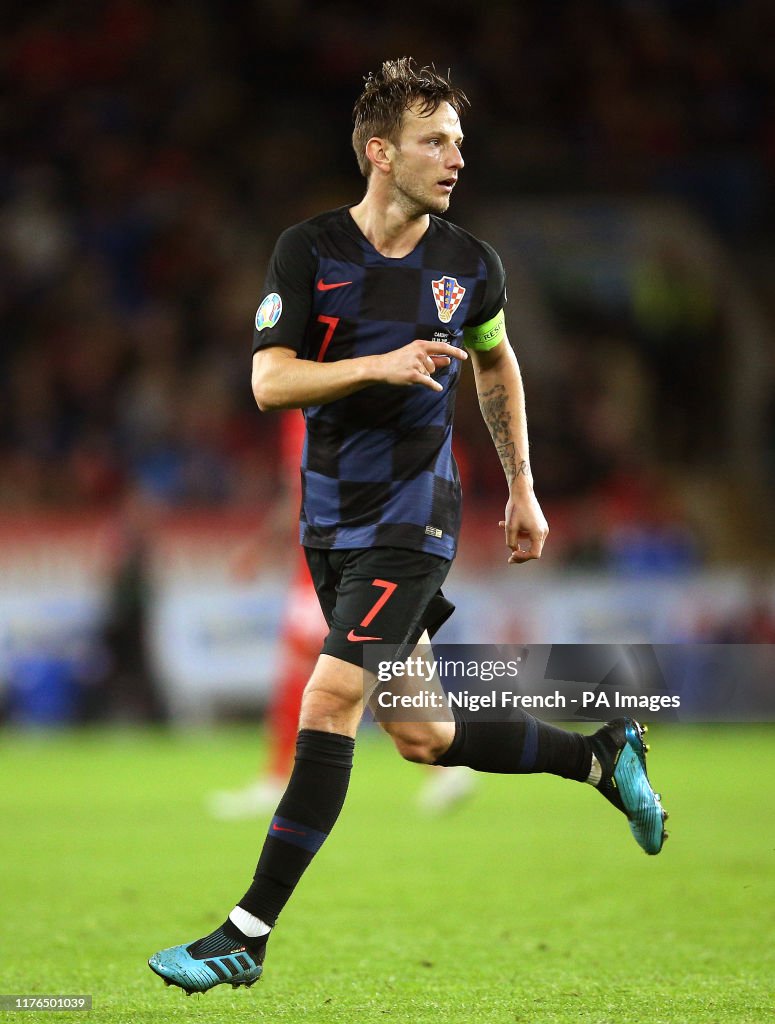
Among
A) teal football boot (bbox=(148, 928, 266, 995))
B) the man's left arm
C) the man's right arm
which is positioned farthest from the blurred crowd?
teal football boot (bbox=(148, 928, 266, 995))

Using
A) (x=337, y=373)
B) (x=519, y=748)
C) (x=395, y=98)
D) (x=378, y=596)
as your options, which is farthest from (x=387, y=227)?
(x=519, y=748)

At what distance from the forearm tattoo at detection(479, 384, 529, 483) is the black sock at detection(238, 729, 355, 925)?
0.98 metres

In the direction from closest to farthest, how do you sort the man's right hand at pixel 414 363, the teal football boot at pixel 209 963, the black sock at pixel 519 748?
the teal football boot at pixel 209 963 → the man's right hand at pixel 414 363 → the black sock at pixel 519 748

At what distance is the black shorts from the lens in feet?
12.3

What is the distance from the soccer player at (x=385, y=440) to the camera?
3.68 meters

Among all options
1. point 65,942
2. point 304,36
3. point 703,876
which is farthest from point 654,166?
point 65,942

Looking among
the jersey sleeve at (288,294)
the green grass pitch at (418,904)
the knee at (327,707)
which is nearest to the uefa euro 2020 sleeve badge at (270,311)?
the jersey sleeve at (288,294)

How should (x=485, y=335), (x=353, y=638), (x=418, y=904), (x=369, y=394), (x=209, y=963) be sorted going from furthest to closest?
(x=418, y=904) → (x=485, y=335) → (x=369, y=394) → (x=353, y=638) → (x=209, y=963)

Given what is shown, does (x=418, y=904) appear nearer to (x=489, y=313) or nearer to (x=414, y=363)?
(x=489, y=313)

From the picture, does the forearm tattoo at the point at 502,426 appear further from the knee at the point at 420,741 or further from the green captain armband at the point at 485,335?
the knee at the point at 420,741

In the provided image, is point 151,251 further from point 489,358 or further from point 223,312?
point 489,358

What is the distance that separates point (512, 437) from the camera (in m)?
4.28

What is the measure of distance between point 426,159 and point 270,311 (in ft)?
1.91

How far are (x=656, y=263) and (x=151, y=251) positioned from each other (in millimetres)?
5598
